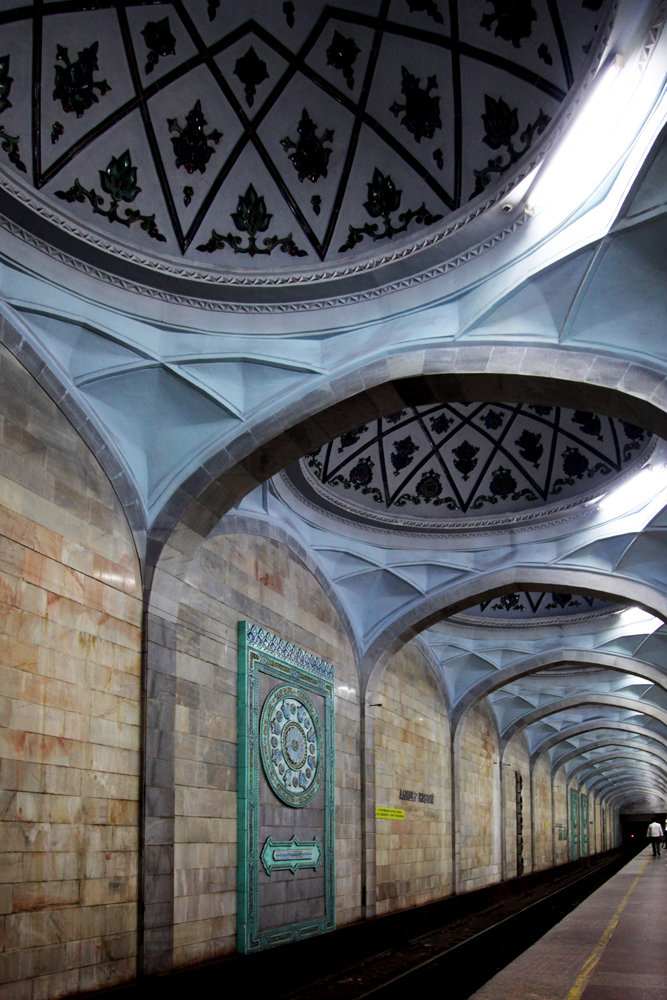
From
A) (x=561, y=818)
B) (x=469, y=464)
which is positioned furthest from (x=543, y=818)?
(x=469, y=464)

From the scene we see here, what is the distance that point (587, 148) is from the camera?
6883mm

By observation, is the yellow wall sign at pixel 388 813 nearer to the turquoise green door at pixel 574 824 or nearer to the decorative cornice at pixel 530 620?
the decorative cornice at pixel 530 620

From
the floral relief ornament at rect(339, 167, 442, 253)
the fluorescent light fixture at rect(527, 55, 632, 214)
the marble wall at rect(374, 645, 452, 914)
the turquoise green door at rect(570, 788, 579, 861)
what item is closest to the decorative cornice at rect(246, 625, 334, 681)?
the marble wall at rect(374, 645, 452, 914)

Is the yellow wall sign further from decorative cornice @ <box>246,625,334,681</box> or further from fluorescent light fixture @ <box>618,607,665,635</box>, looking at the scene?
fluorescent light fixture @ <box>618,607,665,635</box>

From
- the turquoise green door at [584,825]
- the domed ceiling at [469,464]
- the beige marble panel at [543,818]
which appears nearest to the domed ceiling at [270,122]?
the domed ceiling at [469,464]

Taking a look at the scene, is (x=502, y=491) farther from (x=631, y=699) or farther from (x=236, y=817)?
(x=631, y=699)

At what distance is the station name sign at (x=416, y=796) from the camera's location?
15.8 m

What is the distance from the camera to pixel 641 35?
5855mm

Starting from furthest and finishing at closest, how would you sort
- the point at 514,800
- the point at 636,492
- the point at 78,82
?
the point at 514,800 → the point at 636,492 → the point at 78,82

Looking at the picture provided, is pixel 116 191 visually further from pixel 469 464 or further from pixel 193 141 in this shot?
pixel 469 464

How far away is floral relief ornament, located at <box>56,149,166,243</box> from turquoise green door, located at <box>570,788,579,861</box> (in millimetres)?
35581

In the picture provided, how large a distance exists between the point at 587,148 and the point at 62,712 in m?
5.84

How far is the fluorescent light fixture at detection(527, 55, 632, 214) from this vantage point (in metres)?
6.44

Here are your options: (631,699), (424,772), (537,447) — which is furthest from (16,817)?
(631,699)
